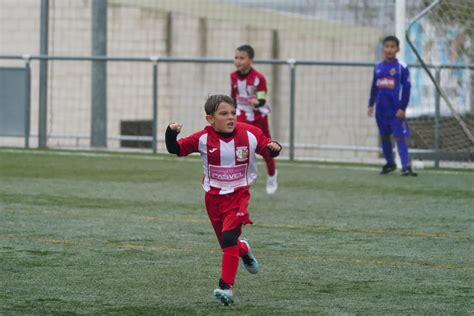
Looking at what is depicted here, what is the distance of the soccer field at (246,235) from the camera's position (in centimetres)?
742

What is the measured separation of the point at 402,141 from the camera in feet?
52.9

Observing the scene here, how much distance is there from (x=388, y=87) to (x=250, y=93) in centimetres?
280

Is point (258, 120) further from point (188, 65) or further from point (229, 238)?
point (188, 65)

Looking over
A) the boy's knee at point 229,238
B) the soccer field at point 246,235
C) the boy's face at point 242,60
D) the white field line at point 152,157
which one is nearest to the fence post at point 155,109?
the white field line at point 152,157

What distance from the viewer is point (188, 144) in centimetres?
798

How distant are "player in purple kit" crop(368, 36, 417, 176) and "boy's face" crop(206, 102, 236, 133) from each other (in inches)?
325

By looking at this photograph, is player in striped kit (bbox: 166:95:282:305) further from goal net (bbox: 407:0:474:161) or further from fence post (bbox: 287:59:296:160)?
fence post (bbox: 287:59:296:160)

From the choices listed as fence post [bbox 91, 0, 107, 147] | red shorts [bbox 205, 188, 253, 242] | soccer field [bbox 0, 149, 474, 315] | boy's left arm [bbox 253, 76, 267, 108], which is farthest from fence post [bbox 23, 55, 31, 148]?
red shorts [bbox 205, 188, 253, 242]

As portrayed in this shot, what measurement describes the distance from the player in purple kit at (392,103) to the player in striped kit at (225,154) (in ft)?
26.7

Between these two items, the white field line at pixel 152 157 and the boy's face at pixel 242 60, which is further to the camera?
the white field line at pixel 152 157

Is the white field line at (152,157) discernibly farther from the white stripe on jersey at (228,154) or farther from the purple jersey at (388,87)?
the white stripe on jersey at (228,154)

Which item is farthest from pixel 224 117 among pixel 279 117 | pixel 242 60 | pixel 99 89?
pixel 279 117

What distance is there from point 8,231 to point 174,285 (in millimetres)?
2857

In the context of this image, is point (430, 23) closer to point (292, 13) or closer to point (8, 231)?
point (292, 13)
